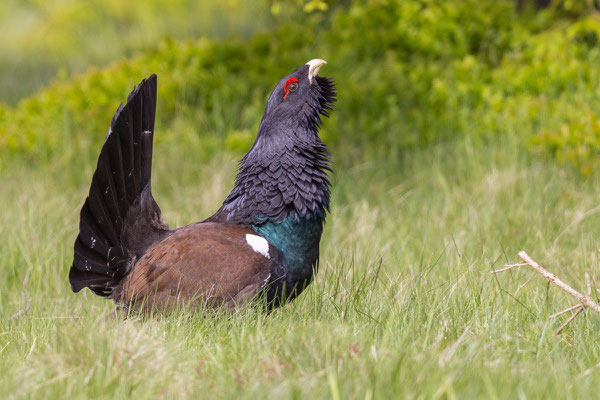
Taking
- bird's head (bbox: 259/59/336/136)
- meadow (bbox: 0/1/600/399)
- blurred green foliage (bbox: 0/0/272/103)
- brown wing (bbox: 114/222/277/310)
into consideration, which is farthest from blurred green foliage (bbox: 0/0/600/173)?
brown wing (bbox: 114/222/277/310)

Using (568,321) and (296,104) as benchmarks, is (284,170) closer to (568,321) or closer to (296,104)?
(296,104)

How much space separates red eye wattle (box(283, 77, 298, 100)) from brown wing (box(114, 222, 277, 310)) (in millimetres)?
808

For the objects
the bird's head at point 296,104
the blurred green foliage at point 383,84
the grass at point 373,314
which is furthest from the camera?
the blurred green foliage at point 383,84

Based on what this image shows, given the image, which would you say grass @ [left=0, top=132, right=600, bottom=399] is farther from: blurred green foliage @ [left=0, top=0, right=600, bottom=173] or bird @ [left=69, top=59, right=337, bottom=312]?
blurred green foliage @ [left=0, top=0, right=600, bottom=173]

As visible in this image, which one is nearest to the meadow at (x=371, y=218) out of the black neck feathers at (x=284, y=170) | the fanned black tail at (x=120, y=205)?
the fanned black tail at (x=120, y=205)

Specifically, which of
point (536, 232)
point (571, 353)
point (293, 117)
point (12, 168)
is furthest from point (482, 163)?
point (12, 168)

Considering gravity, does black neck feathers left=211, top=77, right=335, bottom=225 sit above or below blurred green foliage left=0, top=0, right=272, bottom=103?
below

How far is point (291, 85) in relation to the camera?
421cm

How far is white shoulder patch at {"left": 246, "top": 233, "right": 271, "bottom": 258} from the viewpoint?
3775mm

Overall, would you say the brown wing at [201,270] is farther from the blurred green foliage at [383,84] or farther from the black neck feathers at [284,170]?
the blurred green foliage at [383,84]

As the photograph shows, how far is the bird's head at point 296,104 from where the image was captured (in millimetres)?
4137

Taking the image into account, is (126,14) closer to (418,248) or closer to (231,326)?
(418,248)

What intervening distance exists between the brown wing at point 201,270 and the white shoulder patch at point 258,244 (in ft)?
0.06

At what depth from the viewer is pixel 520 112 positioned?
7.29 meters
